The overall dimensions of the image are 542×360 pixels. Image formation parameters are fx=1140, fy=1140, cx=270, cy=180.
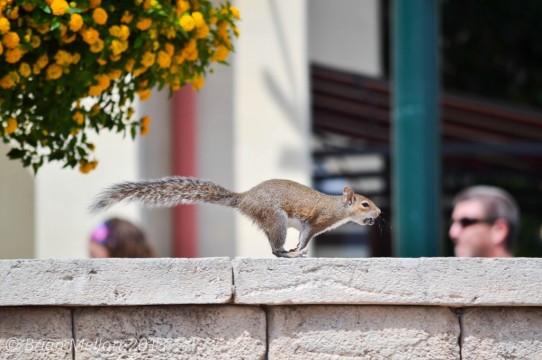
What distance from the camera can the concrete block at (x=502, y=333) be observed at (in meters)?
2.97

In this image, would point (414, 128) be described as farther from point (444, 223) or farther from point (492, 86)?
point (492, 86)

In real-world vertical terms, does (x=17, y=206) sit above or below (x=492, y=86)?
below

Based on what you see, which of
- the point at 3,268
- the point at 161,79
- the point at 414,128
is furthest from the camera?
the point at 414,128

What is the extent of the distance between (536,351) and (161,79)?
1.36 m

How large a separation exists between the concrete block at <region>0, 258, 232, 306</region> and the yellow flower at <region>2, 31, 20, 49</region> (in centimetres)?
58

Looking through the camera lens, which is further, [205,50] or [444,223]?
[444,223]

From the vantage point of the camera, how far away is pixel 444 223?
459 inches

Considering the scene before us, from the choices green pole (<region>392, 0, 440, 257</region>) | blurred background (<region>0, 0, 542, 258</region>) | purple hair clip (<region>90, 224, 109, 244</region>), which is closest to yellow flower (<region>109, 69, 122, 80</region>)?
green pole (<region>392, 0, 440, 257</region>)

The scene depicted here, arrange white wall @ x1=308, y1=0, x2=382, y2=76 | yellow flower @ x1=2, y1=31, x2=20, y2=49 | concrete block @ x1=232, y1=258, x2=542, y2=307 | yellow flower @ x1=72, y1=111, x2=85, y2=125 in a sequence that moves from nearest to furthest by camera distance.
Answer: concrete block @ x1=232, y1=258, x2=542, y2=307
yellow flower @ x1=2, y1=31, x2=20, y2=49
yellow flower @ x1=72, y1=111, x2=85, y2=125
white wall @ x1=308, y1=0, x2=382, y2=76

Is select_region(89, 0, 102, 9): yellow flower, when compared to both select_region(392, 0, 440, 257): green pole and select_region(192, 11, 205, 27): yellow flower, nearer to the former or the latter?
select_region(192, 11, 205, 27): yellow flower

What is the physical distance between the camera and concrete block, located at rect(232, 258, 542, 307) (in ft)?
9.55

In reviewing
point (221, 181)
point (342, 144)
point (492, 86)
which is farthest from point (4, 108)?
point (492, 86)

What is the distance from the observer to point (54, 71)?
10.5 ft

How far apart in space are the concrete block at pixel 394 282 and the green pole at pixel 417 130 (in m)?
1.45
